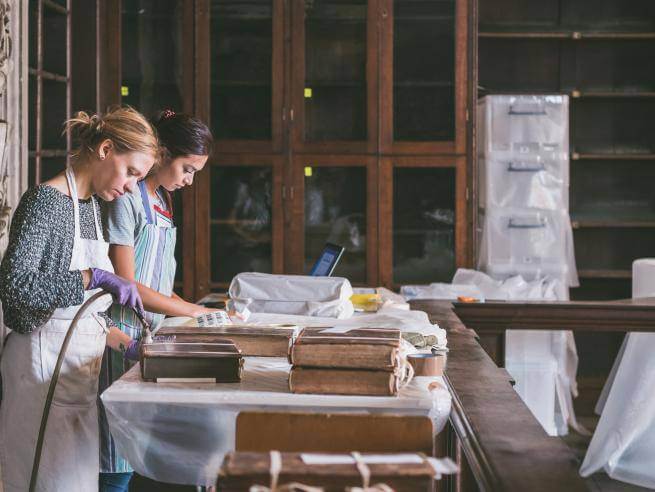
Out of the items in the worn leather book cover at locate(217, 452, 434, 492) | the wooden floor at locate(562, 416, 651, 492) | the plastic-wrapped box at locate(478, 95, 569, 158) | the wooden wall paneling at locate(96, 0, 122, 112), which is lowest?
the wooden floor at locate(562, 416, 651, 492)

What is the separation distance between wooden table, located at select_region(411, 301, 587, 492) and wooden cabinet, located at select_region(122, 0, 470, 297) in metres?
2.48

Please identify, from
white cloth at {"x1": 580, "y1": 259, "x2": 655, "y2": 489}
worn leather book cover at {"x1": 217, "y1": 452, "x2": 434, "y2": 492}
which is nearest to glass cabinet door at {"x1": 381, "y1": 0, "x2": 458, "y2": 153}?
white cloth at {"x1": 580, "y1": 259, "x2": 655, "y2": 489}

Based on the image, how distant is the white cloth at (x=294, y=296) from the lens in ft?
9.02

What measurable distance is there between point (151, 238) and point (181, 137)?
0.33 m

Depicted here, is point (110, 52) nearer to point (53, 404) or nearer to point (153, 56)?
point (153, 56)

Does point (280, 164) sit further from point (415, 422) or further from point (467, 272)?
point (415, 422)

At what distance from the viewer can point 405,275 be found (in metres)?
4.97

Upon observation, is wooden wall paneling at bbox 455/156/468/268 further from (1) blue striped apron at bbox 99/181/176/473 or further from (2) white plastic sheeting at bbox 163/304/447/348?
(1) blue striped apron at bbox 99/181/176/473

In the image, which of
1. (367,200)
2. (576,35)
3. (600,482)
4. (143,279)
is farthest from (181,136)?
(576,35)

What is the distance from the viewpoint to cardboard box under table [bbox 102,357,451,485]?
1.78 m

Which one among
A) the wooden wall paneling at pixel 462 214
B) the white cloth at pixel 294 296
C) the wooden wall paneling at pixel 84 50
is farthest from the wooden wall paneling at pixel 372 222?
the white cloth at pixel 294 296

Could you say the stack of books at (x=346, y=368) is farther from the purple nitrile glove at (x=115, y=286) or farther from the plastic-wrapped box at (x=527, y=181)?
the plastic-wrapped box at (x=527, y=181)

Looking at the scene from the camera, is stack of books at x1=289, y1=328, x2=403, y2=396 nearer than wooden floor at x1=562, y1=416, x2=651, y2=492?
Yes

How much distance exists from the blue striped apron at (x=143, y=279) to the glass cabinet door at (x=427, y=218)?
2247 mm
